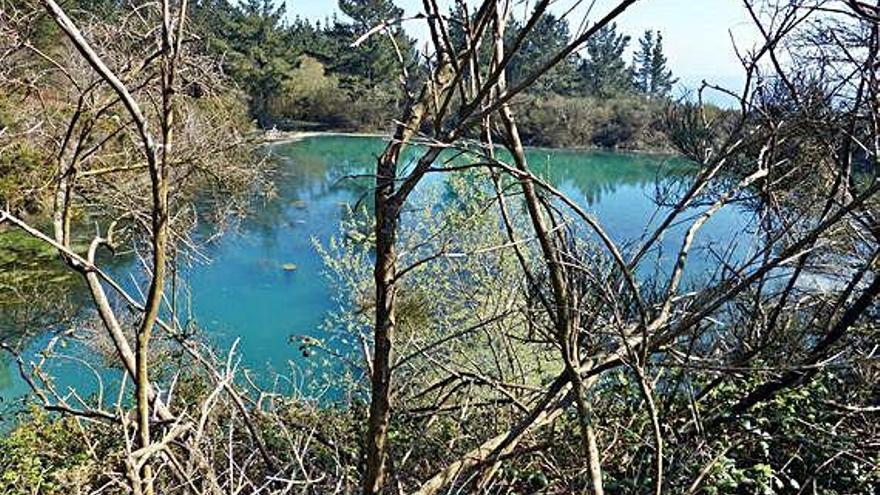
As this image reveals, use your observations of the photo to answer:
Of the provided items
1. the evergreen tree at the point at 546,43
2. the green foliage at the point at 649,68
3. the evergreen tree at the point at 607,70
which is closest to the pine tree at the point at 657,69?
the green foliage at the point at 649,68

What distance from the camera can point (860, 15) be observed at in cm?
153

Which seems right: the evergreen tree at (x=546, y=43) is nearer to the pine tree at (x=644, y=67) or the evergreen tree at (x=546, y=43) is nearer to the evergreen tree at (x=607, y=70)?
the evergreen tree at (x=607, y=70)

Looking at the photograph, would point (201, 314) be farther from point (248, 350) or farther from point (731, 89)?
point (731, 89)

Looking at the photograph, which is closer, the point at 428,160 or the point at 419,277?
the point at 428,160

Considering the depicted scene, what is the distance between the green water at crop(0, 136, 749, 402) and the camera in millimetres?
9891

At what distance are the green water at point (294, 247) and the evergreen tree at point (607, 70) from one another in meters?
7.45

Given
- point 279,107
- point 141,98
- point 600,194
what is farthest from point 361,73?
point 141,98

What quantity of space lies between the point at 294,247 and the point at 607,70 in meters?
21.6

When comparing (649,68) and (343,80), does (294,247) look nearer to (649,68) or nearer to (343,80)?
(343,80)

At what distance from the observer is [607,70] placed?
32.5 meters

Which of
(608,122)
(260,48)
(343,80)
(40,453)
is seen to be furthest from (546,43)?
(343,80)

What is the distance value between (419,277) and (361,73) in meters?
23.1

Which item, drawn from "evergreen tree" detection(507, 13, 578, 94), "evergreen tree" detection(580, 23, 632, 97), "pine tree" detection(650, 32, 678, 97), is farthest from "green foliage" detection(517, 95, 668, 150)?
"evergreen tree" detection(507, 13, 578, 94)

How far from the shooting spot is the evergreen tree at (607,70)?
3109cm
